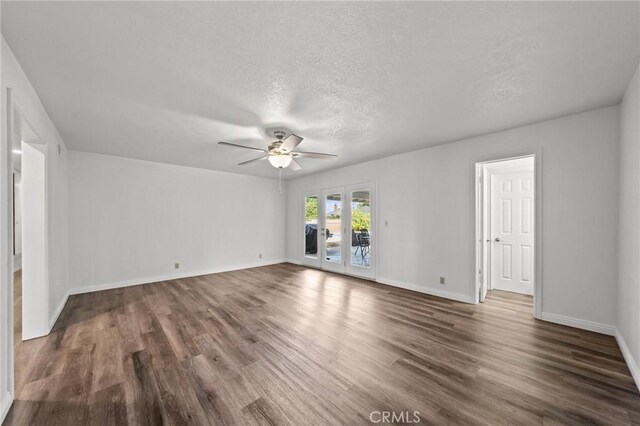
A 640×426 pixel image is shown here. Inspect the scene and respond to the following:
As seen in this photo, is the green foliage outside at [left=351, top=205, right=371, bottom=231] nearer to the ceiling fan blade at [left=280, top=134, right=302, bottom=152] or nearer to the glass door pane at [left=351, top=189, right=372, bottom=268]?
the glass door pane at [left=351, top=189, right=372, bottom=268]

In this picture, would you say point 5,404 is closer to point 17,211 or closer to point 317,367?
point 317,367

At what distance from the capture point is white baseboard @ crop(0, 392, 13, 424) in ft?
5.09

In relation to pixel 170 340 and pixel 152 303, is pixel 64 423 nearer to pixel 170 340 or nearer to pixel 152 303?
pixel 170 340

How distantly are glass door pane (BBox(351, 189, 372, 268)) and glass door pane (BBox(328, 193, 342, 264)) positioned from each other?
387mm

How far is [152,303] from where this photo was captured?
3.71m

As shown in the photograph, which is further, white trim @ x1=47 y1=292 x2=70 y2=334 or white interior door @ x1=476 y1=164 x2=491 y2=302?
white interior door @ x1=476 y1=164 x2=491 y2=302

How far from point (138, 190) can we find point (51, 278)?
224cm

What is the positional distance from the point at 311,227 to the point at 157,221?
11.3 feet

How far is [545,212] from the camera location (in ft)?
9.89

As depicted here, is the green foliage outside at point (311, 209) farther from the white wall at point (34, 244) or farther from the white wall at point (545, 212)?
the white wall at point (34, 244)

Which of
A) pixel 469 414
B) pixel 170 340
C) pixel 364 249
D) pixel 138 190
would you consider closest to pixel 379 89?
pixel 469 414

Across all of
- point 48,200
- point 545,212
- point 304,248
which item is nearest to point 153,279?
point 48,200

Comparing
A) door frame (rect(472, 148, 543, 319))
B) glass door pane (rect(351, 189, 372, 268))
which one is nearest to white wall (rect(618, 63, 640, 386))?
door frame (rect(472, 148, 543, 319))

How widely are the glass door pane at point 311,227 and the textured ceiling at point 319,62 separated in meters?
3.43
